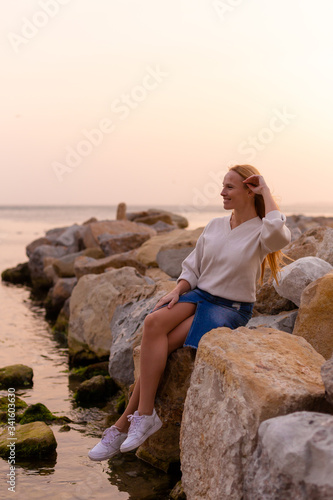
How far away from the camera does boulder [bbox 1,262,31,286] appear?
16.2 metres

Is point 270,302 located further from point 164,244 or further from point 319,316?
point 164,244

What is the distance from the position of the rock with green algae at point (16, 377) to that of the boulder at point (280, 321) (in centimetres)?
286

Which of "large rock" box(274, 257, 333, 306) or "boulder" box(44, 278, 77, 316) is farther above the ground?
"large rock" box(274, 257, 333, 306)

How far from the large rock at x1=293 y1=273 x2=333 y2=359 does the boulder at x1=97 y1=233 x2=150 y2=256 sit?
28.4 feet

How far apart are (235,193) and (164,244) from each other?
554 centimetres

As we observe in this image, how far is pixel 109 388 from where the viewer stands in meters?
6.43

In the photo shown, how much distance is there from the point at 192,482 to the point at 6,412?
265 centimetres

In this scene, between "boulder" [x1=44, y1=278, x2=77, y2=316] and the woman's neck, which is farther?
"boulder" [x1=44, y1=278, x2=77, y2=316]

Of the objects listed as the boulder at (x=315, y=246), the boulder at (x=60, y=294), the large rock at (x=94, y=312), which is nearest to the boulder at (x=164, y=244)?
the large rock at (x=94, y=312)

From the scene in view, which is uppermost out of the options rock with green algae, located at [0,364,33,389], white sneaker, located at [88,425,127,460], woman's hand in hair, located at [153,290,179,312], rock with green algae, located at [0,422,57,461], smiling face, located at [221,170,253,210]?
smiling face, located at [221,170,253,210]

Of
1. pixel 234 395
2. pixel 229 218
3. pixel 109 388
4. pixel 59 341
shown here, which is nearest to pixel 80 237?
pixel 59 341

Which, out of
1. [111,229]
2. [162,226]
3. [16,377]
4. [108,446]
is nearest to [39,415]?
[16,377]

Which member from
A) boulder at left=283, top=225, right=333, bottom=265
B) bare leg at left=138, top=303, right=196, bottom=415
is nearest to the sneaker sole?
bare leg at left=138, top=303, right=196, bottom=415

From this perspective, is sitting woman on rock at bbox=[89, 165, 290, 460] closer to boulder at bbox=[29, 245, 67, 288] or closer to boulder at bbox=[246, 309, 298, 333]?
boulder at bbox=[246, 309, 298, 333]
